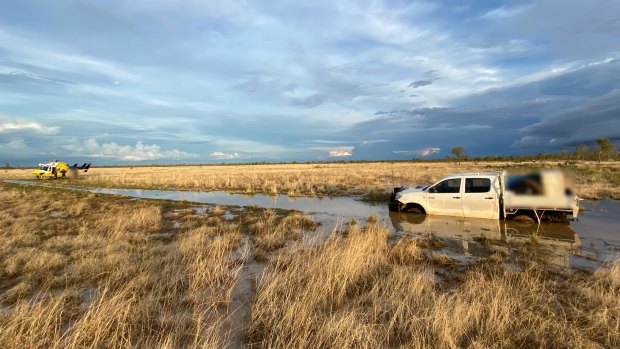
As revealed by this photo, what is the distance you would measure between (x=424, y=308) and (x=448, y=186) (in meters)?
9.17

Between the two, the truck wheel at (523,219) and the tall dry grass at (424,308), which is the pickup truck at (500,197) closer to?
the truck wheel at (523,219)

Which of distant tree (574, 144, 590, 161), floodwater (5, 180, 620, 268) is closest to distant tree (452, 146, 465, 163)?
distant tree (574, 144, 590, 161)

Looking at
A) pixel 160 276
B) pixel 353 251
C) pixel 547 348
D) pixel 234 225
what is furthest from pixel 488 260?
pixel 234 225

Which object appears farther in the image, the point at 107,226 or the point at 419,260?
the point at 107,226

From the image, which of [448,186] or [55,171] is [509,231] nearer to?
[448,186]

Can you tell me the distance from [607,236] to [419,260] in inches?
273

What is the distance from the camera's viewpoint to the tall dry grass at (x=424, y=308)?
170 inches

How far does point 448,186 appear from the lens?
13.2 metres

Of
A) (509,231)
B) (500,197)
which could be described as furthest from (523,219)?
(509,231)

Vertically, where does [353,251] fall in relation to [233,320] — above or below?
above

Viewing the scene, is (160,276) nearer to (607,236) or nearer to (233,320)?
(233,320)

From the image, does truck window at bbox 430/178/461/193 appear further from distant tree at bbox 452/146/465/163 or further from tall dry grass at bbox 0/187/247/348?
distant tree at bbox 452/146/465/163

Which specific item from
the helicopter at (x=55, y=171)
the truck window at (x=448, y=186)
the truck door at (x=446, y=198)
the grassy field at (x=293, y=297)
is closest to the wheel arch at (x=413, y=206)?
the truck door at (x=446, y=198)

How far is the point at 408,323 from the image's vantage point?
484 centimetres
